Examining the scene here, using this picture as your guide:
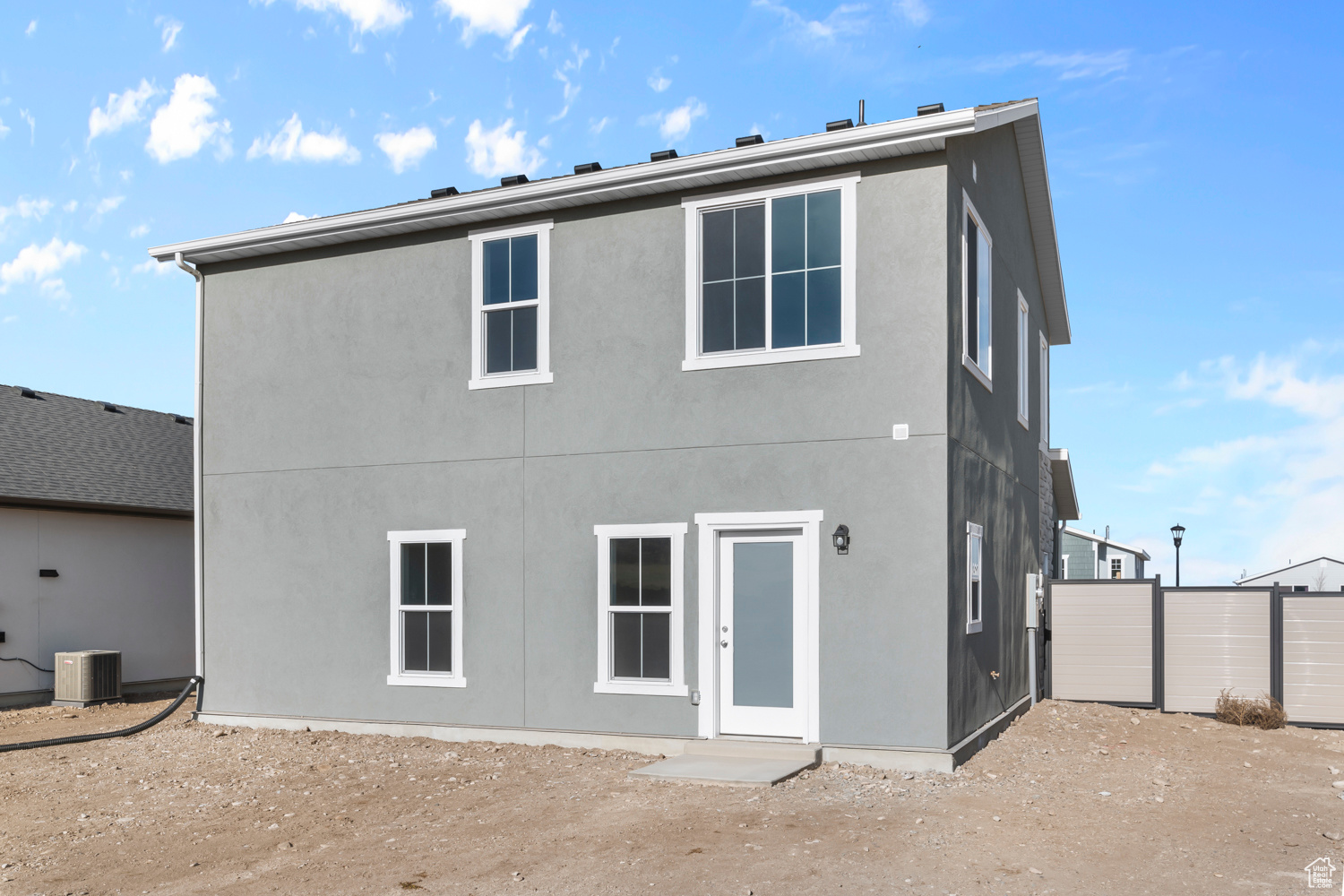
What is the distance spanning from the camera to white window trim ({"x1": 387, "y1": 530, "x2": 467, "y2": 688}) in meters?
11.9

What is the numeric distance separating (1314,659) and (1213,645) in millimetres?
1158

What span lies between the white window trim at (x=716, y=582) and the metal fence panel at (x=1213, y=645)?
6927mm

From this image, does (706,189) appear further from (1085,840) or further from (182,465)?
(182,465)

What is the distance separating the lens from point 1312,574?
56.5 m

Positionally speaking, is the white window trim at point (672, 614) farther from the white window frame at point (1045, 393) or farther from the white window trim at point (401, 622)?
the white window frame at point (1045, 393)

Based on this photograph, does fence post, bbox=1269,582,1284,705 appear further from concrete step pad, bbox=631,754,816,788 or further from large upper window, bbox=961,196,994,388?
concrete step pad, bbox=631,754,816,788

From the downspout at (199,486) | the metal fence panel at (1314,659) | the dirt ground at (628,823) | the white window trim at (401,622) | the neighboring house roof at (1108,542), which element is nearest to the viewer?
the dirt ground at (628,823)

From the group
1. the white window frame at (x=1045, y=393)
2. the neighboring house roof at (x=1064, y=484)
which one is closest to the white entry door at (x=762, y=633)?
the white window frame at (x=1045, y=393)

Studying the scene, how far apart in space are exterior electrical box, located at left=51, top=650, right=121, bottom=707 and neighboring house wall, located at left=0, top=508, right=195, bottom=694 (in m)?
0.47

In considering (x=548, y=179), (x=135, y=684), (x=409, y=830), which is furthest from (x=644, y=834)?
(x=135, y=684)

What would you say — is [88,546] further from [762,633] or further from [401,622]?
[762,633]

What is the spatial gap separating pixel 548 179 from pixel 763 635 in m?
5.25

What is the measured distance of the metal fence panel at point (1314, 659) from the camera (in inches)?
542

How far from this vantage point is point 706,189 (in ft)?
36.2
